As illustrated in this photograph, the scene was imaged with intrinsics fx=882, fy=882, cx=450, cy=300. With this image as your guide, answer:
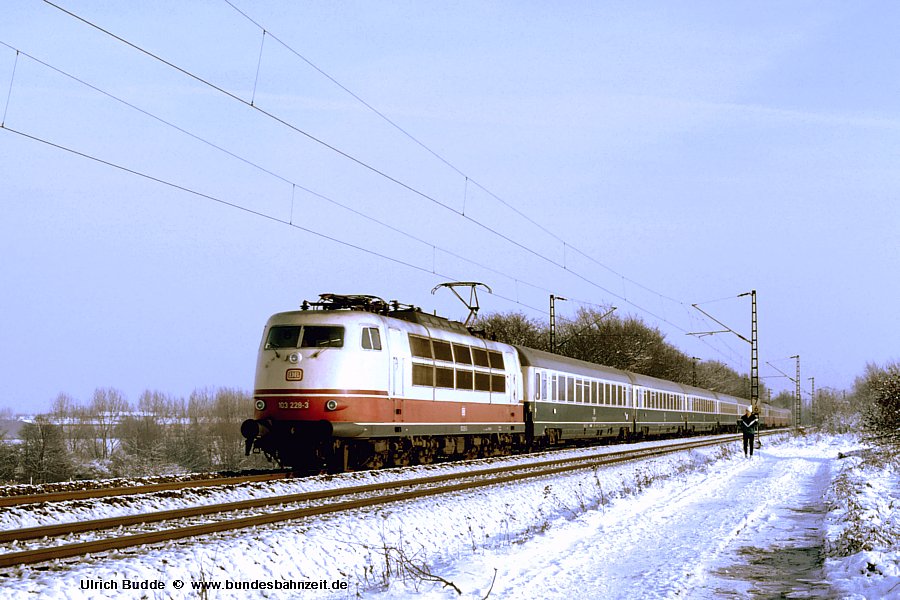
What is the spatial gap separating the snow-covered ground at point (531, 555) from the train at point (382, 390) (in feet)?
13.6

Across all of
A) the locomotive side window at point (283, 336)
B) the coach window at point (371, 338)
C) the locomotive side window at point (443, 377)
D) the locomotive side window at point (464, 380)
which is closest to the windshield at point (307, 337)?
the locomotive side window at point (283, 336)

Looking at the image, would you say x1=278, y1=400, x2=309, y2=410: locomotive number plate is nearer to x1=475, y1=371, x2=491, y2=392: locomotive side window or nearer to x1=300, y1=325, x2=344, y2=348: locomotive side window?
x1=300, y1=325, x2=344, y2=348: locomotive side window

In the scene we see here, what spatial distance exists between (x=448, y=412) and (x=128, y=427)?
62183mm

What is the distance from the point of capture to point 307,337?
19156mm

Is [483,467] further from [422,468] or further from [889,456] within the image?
[889,456]

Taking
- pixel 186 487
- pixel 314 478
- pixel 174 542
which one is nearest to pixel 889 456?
pixel 314 478

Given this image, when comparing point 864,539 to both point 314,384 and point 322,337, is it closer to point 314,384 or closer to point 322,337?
point 314,384

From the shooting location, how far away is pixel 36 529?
10.5m

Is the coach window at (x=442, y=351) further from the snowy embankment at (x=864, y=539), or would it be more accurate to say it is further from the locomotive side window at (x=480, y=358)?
the snowy embankment at (x=864, y=539)

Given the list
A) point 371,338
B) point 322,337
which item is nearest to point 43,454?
point 322,337

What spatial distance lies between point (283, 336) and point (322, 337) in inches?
39.3

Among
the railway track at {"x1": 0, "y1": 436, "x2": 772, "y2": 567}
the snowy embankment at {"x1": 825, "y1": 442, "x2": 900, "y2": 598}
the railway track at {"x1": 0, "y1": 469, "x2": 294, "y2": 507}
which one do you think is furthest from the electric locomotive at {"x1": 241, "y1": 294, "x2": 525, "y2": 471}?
the snowy embankment at {"x1": 825, "y1": 442, "x2": 900, "y2": 598}

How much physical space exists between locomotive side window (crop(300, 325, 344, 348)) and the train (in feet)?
0.07

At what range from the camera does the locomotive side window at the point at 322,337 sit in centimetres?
1894
